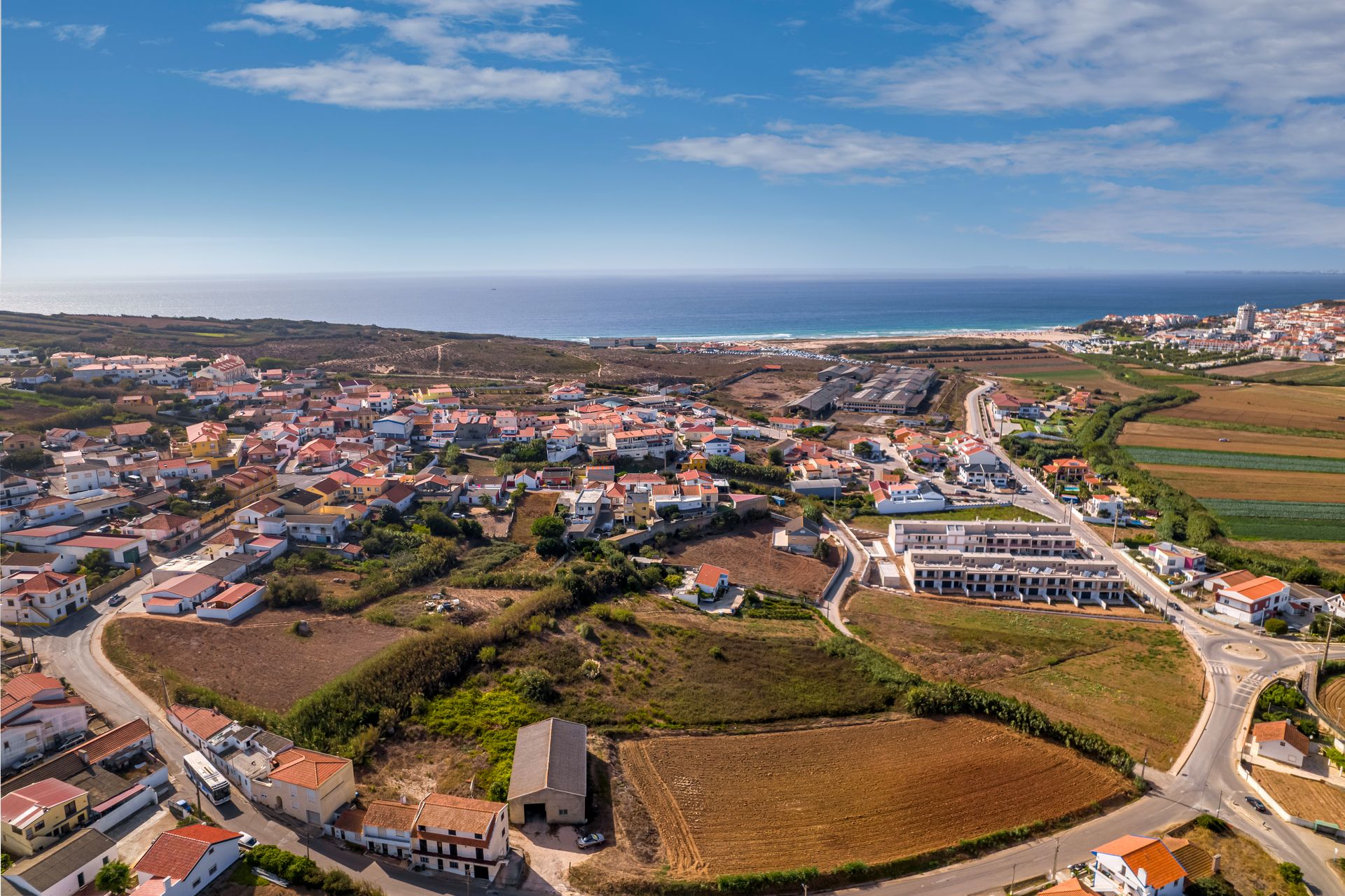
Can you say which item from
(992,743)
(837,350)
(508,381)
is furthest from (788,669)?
(837,350)

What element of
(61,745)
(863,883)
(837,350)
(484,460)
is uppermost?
(837,350)

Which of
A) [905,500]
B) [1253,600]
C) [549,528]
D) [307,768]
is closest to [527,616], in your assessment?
[549,528]

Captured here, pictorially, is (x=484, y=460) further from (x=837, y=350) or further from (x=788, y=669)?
(x=837, y=350)

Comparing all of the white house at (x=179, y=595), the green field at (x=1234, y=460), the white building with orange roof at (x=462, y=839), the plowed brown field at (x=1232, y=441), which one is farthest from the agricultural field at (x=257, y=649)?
the plowed brown field at (x=1232, y=441)

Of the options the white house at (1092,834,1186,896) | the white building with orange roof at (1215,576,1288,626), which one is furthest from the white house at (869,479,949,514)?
the white house at (1092,834,1186,896)

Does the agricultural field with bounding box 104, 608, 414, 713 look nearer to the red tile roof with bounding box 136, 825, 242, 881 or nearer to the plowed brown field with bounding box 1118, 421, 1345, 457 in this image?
the red tile roof with bounding box 136, 825, 242, 881

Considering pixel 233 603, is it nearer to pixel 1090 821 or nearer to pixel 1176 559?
pixel 1090 821
